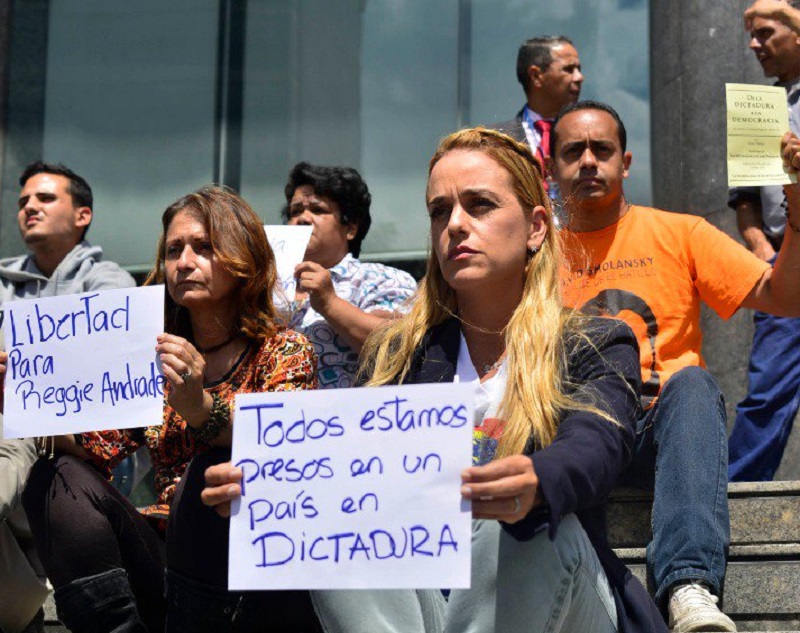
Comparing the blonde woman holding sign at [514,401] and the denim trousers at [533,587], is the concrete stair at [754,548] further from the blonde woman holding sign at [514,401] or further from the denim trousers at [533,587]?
the denim trousers at [533,587]

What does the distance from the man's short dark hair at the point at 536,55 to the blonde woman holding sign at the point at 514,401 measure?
274cm

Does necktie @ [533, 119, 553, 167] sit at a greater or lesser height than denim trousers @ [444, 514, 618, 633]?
greater

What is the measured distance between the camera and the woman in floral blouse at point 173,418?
341 cm

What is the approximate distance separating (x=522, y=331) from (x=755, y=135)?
4.86ft

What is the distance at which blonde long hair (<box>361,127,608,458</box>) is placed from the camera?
2.93 metres

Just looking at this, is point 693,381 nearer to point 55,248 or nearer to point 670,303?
point 670,303

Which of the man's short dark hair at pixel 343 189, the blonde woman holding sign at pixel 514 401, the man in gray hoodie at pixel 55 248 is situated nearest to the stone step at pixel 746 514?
the blonde woman holding sign at pixel 514 401

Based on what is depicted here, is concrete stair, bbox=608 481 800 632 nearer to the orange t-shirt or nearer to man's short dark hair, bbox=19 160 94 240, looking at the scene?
the orange t-shirt

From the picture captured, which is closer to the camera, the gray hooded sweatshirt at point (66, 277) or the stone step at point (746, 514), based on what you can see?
the stone step at point (746, 514)

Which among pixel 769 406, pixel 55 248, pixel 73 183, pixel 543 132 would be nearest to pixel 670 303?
pixel 769 406

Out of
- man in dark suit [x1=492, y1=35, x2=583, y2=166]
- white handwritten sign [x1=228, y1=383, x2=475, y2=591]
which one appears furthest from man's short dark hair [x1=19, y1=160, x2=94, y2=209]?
white handwritten sign [x1=228, y1=383, x2=475, y2=591]

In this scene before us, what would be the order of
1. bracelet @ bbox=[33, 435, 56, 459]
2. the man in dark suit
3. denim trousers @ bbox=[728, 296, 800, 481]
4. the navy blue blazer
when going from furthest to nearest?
the man in dark suit, denim trousers @ bbox=[728, 296, 800, 481], bracelet @ bbox=[33, 435, 56, 459], the navy blue blazer

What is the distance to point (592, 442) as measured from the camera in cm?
272

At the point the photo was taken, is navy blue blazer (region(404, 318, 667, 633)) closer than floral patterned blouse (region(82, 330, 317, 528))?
Yes
